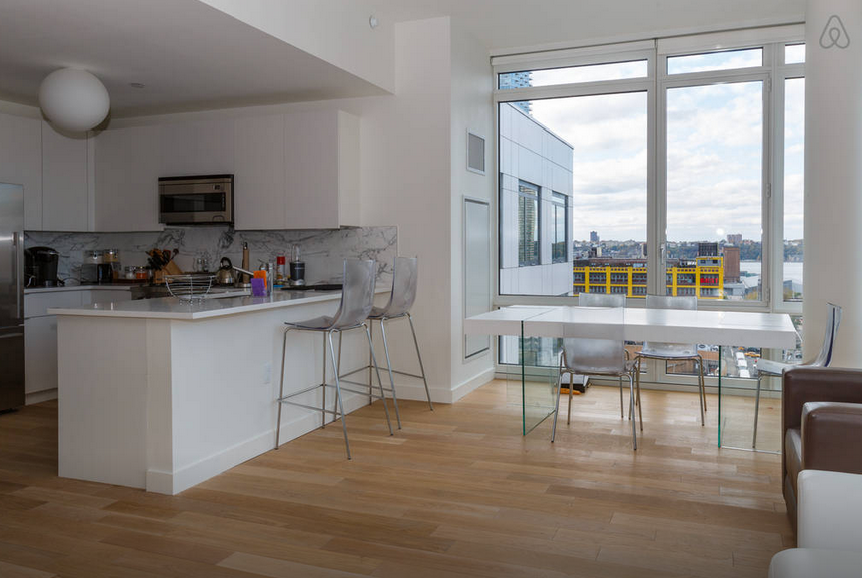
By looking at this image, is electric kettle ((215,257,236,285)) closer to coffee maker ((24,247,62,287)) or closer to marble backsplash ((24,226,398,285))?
marble backsplash ((24,226,398,285))

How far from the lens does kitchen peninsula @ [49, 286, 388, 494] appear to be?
3436 mm

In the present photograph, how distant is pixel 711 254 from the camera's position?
5758 millimetres

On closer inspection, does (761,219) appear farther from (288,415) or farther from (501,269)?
(288,415)

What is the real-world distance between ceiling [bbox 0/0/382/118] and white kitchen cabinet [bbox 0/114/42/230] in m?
0.23

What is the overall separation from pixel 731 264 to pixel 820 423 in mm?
3635

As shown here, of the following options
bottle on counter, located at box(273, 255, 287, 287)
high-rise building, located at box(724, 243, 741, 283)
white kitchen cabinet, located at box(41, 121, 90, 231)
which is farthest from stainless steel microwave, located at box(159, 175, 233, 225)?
high-rise building, located at box(724, 243, 741, 283)

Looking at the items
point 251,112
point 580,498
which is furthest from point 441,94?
point 580,498

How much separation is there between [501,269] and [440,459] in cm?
279

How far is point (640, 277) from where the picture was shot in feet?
19.7

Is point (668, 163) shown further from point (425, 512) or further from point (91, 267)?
point (91, 267)

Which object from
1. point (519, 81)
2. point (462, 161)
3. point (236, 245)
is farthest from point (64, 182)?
point (519, 81)

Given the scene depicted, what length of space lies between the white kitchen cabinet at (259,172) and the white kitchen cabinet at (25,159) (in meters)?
1.65

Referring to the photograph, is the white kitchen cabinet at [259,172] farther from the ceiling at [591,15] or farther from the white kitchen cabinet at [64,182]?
the white kitchen cabinet at [64,182]

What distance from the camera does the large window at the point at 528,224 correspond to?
6395 mm
